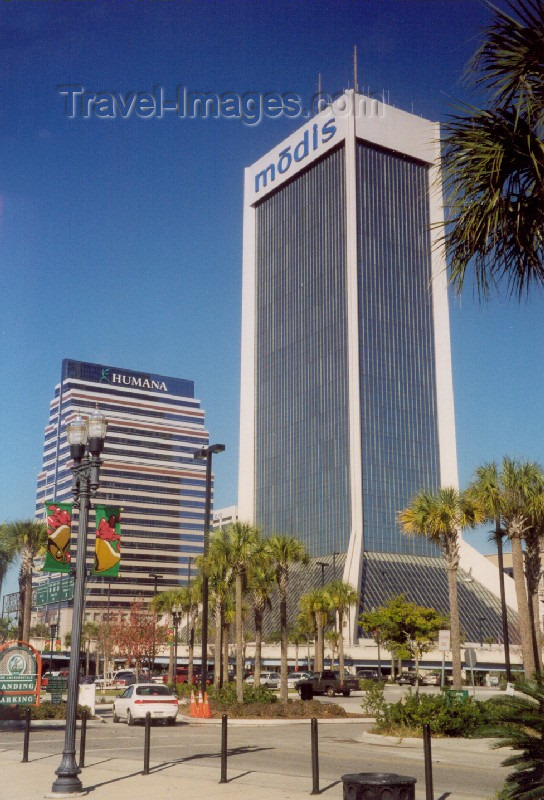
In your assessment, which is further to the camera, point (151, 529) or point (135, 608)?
point (151, 529)

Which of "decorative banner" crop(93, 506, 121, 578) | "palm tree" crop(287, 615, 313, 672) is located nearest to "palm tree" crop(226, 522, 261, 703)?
"decorative banner" crop(93, 506, 121, 578)

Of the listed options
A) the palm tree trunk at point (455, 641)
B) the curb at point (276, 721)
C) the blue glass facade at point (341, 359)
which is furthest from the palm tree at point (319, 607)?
the blue glass facade at point (341, 359)

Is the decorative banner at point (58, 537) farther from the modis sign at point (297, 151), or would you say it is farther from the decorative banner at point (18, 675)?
the modis sign at point (297, 151)

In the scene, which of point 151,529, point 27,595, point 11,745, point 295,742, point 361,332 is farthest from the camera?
point 151,529

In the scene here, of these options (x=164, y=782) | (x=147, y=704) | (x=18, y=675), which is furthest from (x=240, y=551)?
(x=164, y=782)

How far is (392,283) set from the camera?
141375 millimetres

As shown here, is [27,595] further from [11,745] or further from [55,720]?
[11,745]

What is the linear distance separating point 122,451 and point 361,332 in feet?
270

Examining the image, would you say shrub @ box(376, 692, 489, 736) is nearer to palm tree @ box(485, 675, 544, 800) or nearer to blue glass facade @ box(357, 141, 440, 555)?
palm tree @ box(485, 675, 544, 800)

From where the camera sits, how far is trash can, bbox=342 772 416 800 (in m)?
10.1

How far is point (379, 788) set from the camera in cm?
1012

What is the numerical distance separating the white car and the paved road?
163 cm

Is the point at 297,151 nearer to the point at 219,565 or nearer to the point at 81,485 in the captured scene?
the point at 219,565

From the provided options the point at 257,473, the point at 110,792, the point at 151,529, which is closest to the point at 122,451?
the point at 151,529
